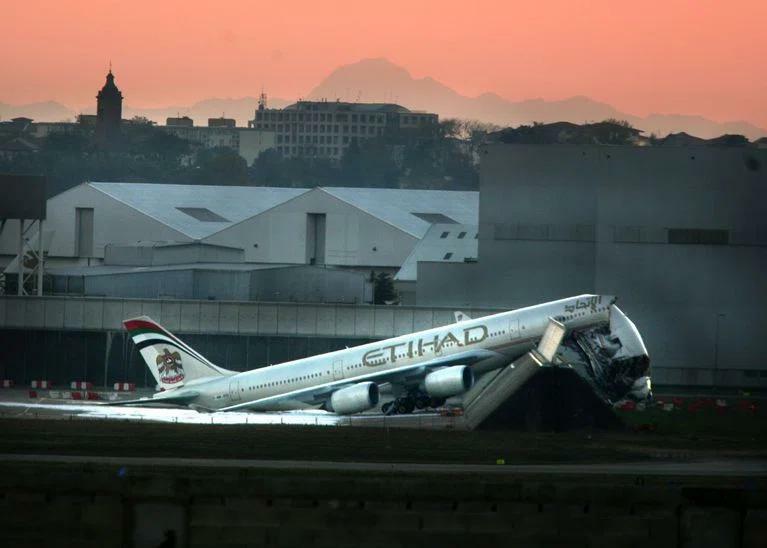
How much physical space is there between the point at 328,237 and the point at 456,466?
307 ft

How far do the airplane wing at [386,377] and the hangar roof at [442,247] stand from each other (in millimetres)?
48381

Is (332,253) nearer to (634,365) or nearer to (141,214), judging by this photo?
(141,214)

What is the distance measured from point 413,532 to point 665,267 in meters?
51.7

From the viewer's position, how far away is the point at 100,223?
14650cm

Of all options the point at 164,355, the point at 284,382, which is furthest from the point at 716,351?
the point at 164,355

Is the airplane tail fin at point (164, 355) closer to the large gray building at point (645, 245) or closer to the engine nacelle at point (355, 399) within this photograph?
the engine nacelle at point (355, 399)

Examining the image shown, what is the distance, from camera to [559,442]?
5722cm

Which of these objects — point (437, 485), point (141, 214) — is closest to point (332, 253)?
point (141, 214)

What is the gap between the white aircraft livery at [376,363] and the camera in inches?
2825

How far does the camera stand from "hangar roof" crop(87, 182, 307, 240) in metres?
150

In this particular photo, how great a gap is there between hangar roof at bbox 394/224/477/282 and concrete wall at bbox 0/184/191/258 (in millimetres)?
24879

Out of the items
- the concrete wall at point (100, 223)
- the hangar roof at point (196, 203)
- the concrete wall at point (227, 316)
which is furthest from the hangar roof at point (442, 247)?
the concrete wall at point (227, 316)

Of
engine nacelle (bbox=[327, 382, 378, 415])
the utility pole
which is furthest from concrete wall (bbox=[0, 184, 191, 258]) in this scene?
engine nacelle (bbox=[327, 382, 378, 415])

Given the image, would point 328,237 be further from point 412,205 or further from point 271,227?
point 412,205
